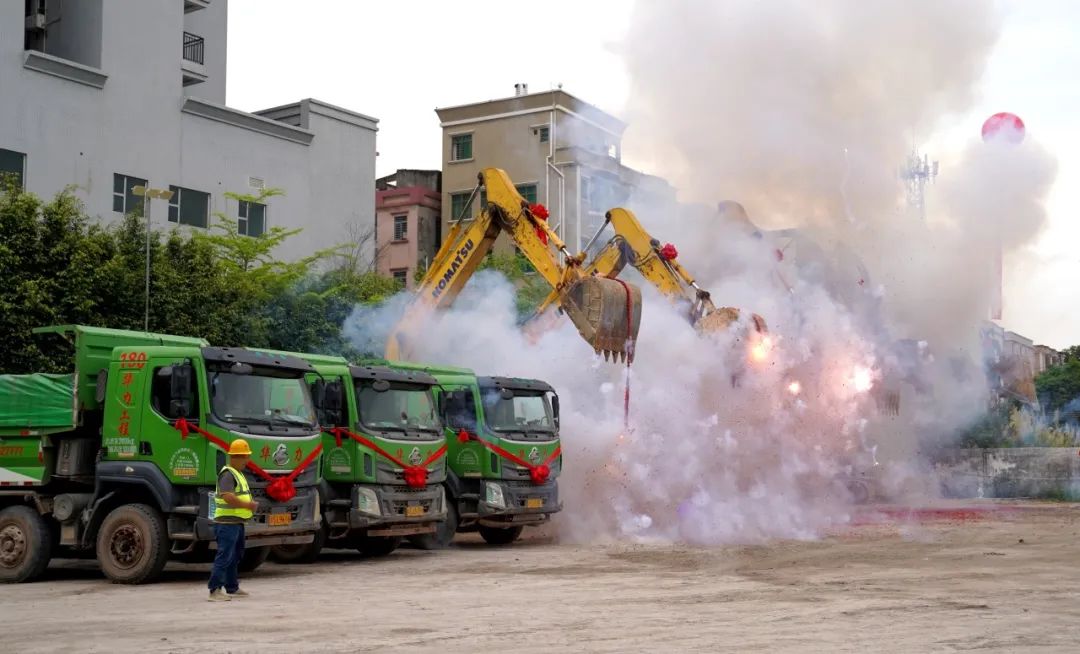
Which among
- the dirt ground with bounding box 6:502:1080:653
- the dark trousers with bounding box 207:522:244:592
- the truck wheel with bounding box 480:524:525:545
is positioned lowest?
the truck wheel with bounding box 480:524:525:545

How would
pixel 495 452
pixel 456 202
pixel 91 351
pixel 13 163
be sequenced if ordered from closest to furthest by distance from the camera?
Result: pixel 91 351, pixel 495 452, pixel 13 163, pixel 456 202

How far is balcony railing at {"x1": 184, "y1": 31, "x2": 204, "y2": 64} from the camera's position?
42500 millimetres

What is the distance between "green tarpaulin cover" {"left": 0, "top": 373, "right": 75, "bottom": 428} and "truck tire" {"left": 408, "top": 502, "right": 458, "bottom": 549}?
23.0ft

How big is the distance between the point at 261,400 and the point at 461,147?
33.0 metres

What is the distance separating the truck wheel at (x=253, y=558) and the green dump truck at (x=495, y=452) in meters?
4.62

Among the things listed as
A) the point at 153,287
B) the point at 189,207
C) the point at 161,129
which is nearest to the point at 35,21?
the point at 161,129

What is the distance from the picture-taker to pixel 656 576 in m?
15.3

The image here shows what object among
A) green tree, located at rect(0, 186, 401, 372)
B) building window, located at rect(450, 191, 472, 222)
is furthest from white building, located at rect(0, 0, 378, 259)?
building window, located at rect(450, 191, 472, 222)

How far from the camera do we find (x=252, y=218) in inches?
1575

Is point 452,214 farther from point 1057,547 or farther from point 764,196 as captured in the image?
point 1057,547

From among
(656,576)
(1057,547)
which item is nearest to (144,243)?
(656,576)

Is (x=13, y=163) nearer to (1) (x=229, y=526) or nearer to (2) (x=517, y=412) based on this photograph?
(2) (x=517, y=412)

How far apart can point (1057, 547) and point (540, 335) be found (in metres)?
11.1

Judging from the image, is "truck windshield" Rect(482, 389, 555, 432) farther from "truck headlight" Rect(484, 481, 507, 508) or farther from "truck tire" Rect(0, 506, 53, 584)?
"truck tire" Rect(0, 506, 53, 584)
